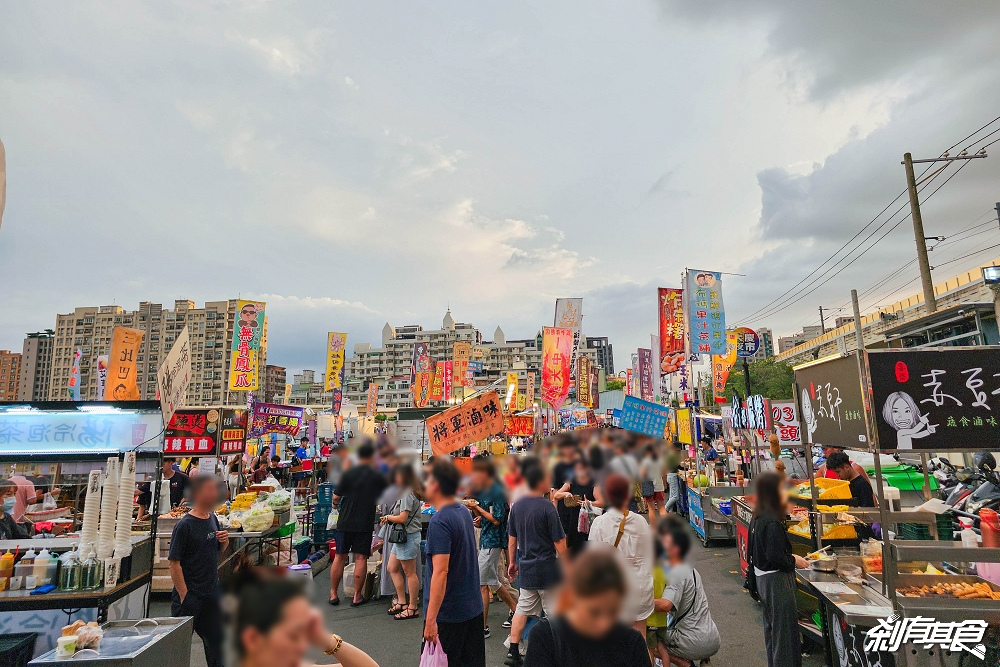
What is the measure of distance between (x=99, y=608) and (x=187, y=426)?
7968 mm

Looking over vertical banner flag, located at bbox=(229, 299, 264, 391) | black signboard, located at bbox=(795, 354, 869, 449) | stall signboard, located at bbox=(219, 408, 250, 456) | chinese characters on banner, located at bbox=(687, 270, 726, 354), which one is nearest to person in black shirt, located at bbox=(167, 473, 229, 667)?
black signboard, located at bbox=(795, 354, 869, 449)

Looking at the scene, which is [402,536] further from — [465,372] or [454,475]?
[465,372]

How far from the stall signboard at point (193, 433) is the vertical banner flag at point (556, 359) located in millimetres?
11299

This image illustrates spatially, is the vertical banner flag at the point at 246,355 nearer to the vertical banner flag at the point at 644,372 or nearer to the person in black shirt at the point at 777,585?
the vertical banner flag at the point at 644,372

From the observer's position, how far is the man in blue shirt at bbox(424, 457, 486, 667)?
149 inches

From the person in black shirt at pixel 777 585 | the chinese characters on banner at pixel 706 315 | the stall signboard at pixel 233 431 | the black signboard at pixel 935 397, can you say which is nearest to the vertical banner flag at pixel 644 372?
the chinese characters on banner at pixel 706 315

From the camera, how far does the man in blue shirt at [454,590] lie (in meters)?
3.78

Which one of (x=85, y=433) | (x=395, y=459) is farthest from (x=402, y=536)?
(x=395, y=459)

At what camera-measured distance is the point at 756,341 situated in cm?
1084

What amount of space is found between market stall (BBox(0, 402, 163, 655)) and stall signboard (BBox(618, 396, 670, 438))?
5561mm

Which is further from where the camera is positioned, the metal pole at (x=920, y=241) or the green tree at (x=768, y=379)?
the green tree at (x=768, y=379)

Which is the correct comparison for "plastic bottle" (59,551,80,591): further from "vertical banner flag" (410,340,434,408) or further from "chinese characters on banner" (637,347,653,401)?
"vertical banner flag" (410,340,434,408)

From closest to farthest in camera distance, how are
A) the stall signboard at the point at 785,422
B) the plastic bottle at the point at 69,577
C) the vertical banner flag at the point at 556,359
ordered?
the plastic bottle at the point at 69,577 < the stall signboard at the point at 785,422 < the vertical banner flag at the point at 556,359

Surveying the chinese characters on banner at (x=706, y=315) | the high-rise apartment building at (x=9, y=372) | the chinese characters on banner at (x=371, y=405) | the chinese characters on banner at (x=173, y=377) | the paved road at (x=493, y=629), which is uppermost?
the high-rise apartment building at (x=9, y=372)
